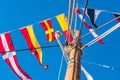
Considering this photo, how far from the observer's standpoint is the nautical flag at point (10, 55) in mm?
11671

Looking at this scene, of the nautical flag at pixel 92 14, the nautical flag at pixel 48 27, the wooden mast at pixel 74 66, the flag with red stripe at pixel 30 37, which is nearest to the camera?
the wooden mast at pixel 74 66

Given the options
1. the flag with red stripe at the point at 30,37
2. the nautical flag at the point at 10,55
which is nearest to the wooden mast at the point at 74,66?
the nautical flag at the point at 10,55

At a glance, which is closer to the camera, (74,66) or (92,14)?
(74,66)

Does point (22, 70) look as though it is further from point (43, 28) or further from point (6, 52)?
point (43, 28)

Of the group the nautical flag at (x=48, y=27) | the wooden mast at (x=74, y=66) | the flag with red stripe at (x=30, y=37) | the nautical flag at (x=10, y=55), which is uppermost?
the nautical flag at (x=48, y=27)

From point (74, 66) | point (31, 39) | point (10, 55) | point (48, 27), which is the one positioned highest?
point (48, 27)

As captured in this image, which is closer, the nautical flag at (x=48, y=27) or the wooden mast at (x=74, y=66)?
the wooden mast at (x=74, y=66)

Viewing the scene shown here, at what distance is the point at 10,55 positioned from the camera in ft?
39.9

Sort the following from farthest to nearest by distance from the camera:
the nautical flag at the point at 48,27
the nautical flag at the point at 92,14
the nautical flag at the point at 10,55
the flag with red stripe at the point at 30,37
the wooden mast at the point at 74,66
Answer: the nautical flag at the point at 48,27 < the flag with red stripe at the point at 30,37 < the nautical flag at the point at 92,14 < the nautical flag at the point at 10,55 < the wooden mast at the point at 74,66

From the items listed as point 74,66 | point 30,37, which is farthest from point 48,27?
point 74,66

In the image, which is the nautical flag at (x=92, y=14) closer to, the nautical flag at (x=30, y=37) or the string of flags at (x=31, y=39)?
the string of flags at (x=31, y=39)

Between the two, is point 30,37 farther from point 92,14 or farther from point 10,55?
point 92,14

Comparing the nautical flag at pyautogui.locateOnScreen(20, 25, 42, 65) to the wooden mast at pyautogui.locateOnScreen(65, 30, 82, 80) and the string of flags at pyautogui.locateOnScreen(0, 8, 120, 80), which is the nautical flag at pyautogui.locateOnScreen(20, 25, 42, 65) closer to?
the string of flags at pyautogui.locateOnScreen(0, 8, 120, 80)

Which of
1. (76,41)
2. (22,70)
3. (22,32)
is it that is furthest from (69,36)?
(22,32)
